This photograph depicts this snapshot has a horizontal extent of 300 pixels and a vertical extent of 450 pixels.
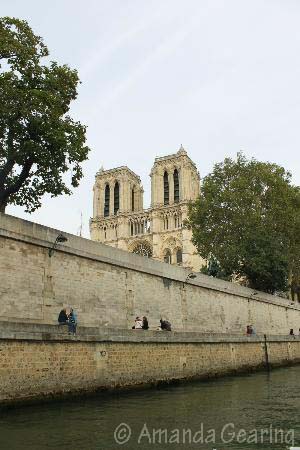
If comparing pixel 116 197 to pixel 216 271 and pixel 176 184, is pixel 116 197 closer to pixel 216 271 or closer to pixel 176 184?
pixel 176 184

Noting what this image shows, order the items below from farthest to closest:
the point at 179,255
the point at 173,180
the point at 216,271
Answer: the point at 173,180, the point at 179,255, the point at 216,271

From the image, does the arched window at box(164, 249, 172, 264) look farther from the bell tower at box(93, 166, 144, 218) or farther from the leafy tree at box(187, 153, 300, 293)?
the leafy tree at box(187, 153, 300, 293)

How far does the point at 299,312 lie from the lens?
43.8 meters

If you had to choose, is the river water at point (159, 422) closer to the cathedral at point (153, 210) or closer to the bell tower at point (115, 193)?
the cathedral at point (153, 210)

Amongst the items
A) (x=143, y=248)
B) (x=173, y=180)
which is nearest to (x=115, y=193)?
(x=173, y=180)

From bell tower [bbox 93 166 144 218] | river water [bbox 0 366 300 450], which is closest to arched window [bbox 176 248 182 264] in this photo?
bell tower [bbox 93 166 144 218]

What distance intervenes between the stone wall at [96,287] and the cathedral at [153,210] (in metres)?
54.0

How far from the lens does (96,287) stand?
20109 mm

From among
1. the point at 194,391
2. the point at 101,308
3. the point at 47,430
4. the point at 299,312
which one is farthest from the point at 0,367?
the point at 299,312

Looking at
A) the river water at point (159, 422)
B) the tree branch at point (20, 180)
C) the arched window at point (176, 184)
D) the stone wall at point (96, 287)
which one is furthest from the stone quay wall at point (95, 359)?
the arched window at point (176, 184)

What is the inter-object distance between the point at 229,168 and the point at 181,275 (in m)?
18.4

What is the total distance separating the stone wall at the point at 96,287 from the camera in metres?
16.7

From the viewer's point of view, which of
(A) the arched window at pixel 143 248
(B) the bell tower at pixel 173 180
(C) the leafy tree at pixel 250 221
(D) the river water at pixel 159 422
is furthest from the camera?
(A) the arched window at pixel 143 248

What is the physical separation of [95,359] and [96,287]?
561 centimetres
